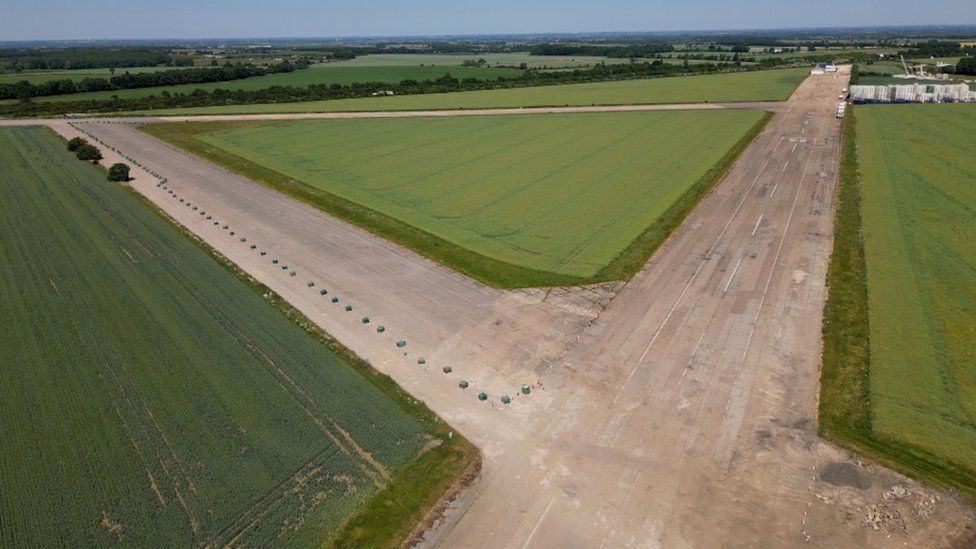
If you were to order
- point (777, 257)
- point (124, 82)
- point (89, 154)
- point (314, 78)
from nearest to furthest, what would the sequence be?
point (777, 257) < point (89, 154) < point (124, 82) < point (314, 78)

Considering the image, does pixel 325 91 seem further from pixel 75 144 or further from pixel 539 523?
pixel 539 523

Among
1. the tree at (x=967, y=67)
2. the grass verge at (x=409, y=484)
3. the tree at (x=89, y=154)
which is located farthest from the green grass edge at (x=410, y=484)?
the tree at (x=967, y=67)

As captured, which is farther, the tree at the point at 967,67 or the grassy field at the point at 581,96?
the tree at the point at 967,67

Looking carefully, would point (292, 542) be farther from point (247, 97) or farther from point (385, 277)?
point (247, 97)

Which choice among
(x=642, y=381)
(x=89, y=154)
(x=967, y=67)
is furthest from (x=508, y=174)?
(x=967, y=67)

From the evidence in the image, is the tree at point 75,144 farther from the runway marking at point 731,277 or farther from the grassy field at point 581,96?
the runway marking at point 731,277

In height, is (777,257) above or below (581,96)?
below

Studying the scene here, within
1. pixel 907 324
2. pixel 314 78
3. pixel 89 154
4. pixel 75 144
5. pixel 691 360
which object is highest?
pixel 314 78

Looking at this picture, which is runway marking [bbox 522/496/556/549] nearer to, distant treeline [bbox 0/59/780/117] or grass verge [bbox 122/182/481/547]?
grass verge [bbox 122/182/481/547]
